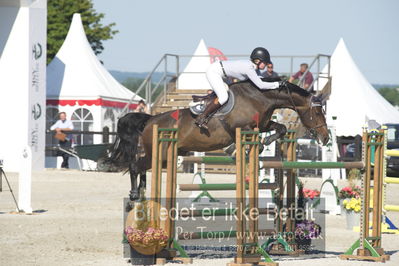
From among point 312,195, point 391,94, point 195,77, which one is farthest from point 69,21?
point 391,94

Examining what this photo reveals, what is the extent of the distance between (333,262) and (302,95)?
202 cm

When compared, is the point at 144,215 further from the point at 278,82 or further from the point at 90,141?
the point at 90,141

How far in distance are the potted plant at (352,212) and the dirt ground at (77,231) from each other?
119mm

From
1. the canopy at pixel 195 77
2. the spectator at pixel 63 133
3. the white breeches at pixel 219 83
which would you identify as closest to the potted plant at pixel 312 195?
the white breeches at pixel 219 83

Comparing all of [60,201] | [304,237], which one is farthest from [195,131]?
[60,201]

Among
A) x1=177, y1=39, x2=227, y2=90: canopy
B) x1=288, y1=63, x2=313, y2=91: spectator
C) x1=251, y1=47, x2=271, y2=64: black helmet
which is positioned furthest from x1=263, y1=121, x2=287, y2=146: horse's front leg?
x1=177, y1=39, x2=227, y2=90: canopy

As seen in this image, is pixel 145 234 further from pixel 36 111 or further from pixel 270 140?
pixel 36 111

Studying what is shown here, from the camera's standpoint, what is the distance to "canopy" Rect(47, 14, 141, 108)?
20.4 metres

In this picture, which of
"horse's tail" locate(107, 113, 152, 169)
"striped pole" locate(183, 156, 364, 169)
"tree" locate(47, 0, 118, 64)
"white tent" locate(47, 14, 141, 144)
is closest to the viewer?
"striped pole" locate(183, 156, 364, 169)

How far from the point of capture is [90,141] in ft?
65.5

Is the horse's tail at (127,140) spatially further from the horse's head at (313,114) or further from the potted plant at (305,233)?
the potted plant at (305,233)

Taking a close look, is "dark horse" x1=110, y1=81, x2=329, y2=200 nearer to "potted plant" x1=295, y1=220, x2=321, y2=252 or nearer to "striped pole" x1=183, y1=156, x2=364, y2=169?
"striped pole" x1=183, y1=156, x2=364, y2=169

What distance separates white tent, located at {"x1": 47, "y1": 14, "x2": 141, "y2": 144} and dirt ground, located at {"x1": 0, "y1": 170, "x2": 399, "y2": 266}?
6.03m

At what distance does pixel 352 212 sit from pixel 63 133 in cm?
1118
